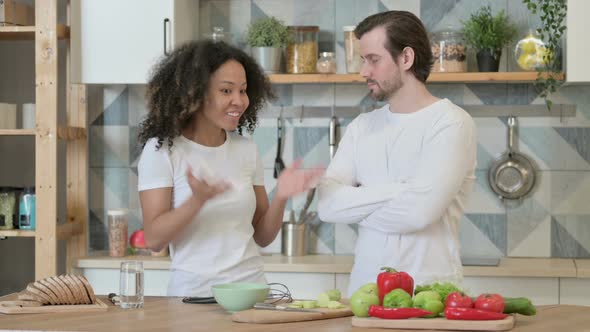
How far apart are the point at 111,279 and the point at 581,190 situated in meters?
2.06

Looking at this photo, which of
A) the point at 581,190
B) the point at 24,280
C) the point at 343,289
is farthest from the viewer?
the point at 24,280

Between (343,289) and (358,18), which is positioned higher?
(358,18)

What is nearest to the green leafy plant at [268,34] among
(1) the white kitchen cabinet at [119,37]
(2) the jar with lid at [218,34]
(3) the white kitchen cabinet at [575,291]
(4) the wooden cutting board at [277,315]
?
(2) the jar with lid at [218,34]

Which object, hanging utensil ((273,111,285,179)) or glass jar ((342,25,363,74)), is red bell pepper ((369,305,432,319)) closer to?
glass jar ((342,25,363,74))

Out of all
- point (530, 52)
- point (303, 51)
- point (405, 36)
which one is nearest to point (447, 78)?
point (530, 52)

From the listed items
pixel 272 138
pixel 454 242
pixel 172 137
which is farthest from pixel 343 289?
pixel 172 137

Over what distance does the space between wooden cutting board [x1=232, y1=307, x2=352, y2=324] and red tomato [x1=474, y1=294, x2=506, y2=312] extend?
35 cm

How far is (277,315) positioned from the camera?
211cm

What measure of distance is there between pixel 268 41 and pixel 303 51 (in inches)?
6.2

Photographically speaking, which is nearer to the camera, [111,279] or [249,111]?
[249,111]

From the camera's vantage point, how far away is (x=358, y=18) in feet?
13.6

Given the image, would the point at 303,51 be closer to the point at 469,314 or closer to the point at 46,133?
the point at 46,133

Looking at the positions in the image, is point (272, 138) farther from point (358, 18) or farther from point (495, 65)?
point (495, 65)

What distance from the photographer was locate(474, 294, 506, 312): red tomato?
78.7 inches
